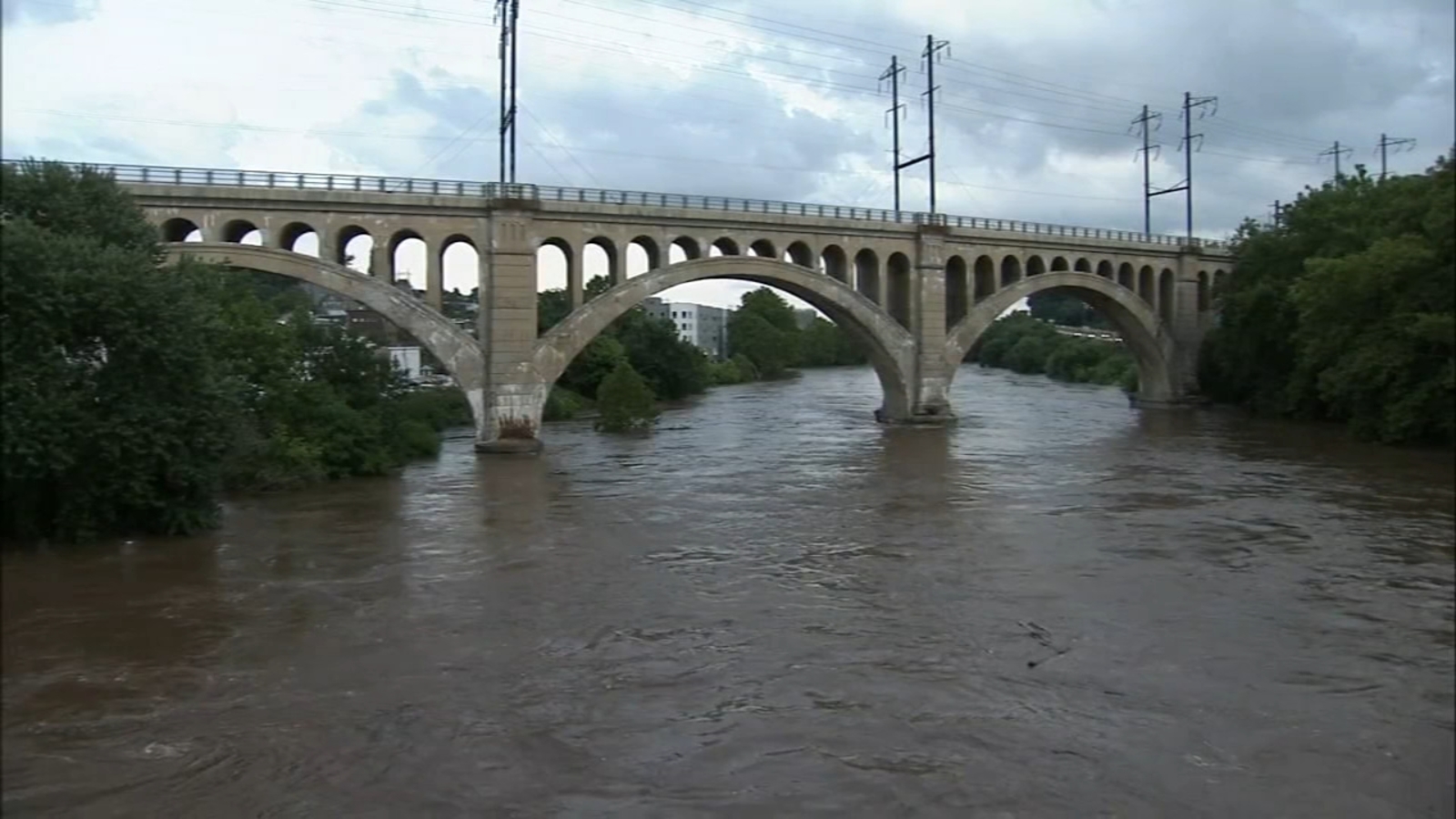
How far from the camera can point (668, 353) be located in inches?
1551

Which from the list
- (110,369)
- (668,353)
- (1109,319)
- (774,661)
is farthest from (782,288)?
(774,661)

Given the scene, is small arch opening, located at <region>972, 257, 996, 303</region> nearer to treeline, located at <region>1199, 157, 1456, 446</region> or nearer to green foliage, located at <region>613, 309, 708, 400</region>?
treeline, located at <region>1199, 157, 1456, 446</region>

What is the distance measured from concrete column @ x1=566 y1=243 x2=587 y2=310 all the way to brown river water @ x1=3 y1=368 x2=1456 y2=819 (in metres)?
8.26

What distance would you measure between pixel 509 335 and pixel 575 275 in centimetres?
191

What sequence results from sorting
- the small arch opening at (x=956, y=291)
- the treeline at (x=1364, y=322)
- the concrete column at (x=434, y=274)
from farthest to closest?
1. the small arch opening at (x=956, y=291)
2. the concrete column at (x=434, y=274)
3. the treeline at (x=1364, y=322)

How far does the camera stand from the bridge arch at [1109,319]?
27.6m

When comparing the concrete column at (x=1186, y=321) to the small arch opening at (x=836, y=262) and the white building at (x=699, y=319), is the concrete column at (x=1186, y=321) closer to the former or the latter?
the small arch opening at (x=836, y=262)

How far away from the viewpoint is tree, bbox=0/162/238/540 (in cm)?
877

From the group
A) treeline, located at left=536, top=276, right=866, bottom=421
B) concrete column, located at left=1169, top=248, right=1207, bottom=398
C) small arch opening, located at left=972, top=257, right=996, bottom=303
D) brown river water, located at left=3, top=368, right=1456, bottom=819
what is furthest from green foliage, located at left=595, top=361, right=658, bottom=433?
concrete column, located at left=1169, top=248, right=1207, bottom=398

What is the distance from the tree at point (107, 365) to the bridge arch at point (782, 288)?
9.22 m

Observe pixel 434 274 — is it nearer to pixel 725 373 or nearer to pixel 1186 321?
pixel 1186 321

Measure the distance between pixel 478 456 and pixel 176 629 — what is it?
11994mm

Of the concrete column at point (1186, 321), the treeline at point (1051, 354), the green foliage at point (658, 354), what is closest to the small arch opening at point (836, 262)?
the treeline at point (1051, 354)

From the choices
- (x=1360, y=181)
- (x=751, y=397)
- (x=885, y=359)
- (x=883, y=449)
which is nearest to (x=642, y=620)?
(x=883, y=449)
